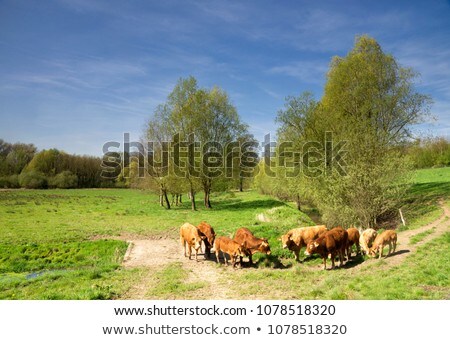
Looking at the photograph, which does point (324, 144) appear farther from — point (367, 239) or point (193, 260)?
point (193, 260)

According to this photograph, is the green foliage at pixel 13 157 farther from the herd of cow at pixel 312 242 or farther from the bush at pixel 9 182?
the herd of cow at pixel 312 242

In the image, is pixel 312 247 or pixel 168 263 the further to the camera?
pixel 168 263

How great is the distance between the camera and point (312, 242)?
46.1 feet

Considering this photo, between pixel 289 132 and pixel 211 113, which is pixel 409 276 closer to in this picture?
pixel 289 132

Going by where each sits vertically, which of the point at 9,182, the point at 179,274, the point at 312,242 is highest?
the point at 9,182

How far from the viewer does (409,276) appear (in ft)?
34.1

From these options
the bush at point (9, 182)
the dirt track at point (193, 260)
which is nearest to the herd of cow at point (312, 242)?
the dirt track at point (193, 260)

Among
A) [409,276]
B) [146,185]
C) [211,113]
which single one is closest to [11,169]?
[146,185]

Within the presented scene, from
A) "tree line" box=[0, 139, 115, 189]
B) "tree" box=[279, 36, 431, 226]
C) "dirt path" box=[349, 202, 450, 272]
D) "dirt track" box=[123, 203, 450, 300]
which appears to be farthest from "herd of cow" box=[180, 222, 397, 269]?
"tree line" box=[0, 139, 115, 189]

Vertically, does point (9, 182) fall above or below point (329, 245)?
above

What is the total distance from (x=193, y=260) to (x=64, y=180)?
87571 millimetres

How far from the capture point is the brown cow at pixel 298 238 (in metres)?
15.5

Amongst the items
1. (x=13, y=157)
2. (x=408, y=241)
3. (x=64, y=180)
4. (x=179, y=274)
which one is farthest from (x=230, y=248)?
(x=64, y=180)

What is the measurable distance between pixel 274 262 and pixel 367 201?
10.4 metres
